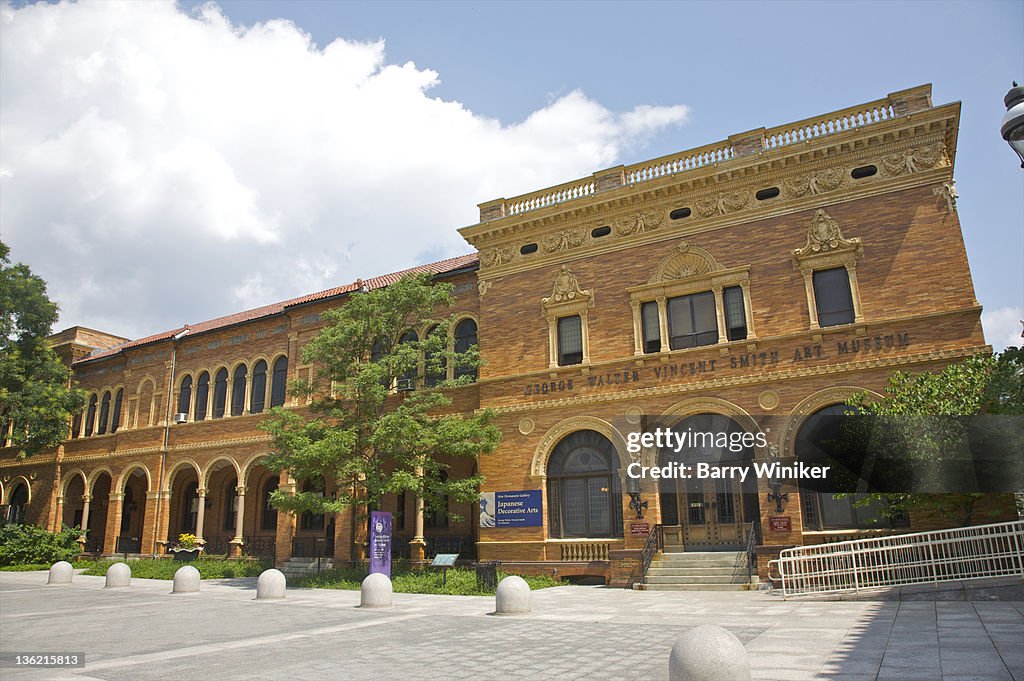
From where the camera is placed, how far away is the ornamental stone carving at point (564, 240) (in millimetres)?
23719

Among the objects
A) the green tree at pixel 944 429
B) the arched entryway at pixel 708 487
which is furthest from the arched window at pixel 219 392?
the green tree at pixel 944 429

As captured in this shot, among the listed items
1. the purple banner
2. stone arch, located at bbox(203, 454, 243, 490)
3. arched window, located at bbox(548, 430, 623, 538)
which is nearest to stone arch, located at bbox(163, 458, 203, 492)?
stone arch, located at bbox(203, 454, 243, 490)

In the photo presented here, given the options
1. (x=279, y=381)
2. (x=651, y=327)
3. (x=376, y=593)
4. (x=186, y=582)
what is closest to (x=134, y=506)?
(x=279, y=381)

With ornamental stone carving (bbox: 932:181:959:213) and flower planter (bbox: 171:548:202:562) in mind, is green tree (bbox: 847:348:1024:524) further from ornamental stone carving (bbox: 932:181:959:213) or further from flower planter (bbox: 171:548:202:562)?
flower planter (bbox: 171:548:202:562)

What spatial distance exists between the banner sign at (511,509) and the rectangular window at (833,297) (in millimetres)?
9789

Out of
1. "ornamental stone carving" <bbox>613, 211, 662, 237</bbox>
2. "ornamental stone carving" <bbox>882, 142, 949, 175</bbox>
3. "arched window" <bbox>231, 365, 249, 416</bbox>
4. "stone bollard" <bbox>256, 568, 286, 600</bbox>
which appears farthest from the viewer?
"arched window" <bbox>231, 365, 249, 416</bbox>

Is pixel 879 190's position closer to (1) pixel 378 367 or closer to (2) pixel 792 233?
(2) pixel 792 233

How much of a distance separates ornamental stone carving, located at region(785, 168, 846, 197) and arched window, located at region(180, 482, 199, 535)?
29561mm

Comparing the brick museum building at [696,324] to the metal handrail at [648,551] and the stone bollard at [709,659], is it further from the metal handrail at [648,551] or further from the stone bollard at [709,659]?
the stone bollard at [709,659]

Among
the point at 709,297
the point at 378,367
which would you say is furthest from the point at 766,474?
the point at 378,367

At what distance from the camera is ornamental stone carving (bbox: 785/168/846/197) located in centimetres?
2000

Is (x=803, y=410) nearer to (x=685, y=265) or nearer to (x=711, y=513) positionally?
(x=711, y=513)

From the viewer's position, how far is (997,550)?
47.2ft

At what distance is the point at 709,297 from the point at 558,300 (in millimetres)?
4830
